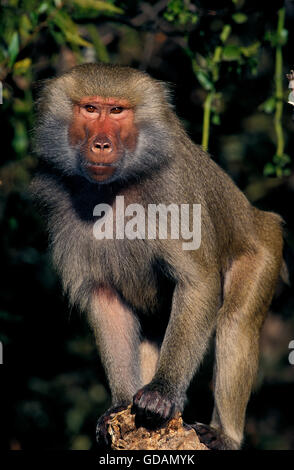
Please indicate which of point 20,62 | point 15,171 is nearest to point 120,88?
point 20,62

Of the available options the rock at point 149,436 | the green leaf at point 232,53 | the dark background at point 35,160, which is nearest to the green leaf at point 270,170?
the dark background at point 35,160

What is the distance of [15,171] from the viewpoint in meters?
7.02

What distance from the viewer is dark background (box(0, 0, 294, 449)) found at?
237 inches

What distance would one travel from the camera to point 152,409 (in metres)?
4.70

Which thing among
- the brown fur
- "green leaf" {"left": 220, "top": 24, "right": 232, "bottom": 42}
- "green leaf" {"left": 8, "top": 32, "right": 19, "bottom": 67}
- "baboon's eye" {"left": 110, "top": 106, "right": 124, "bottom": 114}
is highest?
"green leaf" {"left": 220, "top": 24, "right": 232, "bottom": 42}

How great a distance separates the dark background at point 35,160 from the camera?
601 centimetres

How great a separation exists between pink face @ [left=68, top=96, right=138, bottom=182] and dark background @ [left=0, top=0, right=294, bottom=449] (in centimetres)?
102

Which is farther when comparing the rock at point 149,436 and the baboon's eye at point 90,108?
the baboon's eye at point 90,108

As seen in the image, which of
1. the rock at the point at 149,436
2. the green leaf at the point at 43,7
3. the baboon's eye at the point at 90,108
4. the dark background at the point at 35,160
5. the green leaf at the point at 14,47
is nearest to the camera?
the rock at the point at 149,436

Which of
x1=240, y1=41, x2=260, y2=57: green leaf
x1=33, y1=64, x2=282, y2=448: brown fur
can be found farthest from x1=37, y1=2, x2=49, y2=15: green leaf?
x1=240, y1=41, x2=260, y2=57: green leaf

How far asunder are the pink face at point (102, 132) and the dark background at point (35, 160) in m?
1.02

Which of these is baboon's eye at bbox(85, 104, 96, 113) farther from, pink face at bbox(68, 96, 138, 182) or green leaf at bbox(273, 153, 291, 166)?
green leaf at bbox(273, 153, 291, 166)

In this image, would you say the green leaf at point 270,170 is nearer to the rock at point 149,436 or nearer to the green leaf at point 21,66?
the green leaf at point 21,66
